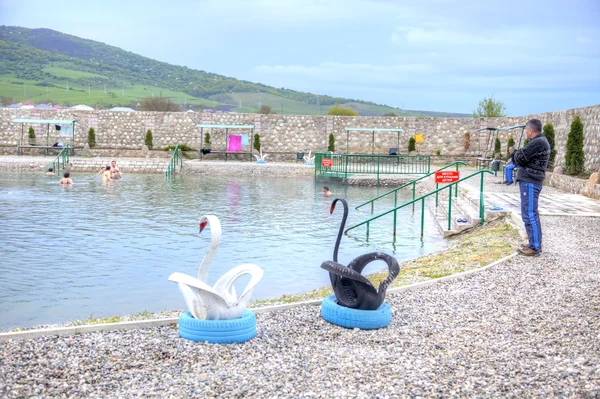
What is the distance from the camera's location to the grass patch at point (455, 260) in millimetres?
7742

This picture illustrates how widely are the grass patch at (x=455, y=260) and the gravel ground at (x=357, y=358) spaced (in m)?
1.27

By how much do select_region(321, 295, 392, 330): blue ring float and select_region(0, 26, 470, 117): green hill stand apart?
292ft

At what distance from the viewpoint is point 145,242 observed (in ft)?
40.9

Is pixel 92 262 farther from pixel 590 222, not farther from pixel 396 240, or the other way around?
pixel 590 222

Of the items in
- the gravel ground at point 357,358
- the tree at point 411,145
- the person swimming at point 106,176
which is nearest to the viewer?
the gravel ground at point 357,358

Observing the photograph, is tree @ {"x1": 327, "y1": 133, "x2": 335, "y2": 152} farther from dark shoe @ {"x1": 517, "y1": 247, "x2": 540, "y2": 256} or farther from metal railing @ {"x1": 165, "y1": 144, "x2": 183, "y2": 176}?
dark shoe @ {"x1": 517, "y1": 247, "x2": 540, "y2": 256}

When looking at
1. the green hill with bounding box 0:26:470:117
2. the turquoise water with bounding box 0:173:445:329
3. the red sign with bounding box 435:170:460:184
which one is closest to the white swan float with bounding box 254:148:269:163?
the turquoise water with bounding box 0:173:445:329

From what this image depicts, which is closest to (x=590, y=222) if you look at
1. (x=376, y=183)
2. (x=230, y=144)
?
(x=376, y=183)

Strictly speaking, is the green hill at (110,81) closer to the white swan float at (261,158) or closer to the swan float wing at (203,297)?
the white swan float at (261,158)

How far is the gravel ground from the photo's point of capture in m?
4.25

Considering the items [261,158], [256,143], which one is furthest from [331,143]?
[261,158]

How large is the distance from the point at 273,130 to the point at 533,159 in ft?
95.2

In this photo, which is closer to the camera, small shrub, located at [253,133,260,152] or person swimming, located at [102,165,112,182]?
person swimming, located at [102,165,112,182]

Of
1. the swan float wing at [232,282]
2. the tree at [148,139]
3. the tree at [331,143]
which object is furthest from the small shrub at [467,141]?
the swan float wing at [232,282]
